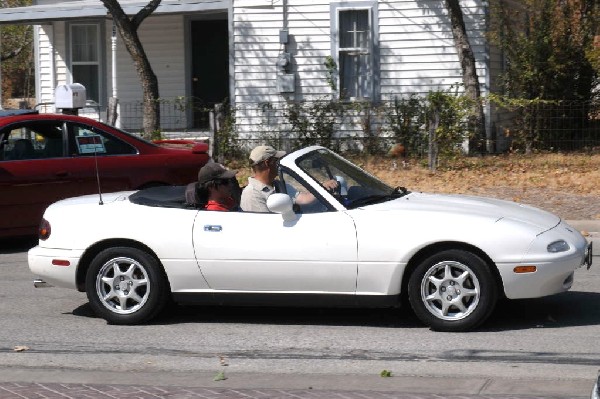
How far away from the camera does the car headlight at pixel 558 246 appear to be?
7574mm

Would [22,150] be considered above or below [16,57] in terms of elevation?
below

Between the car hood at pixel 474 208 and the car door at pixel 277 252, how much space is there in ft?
1.47

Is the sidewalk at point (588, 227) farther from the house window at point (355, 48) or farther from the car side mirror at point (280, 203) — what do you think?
the house window at point (355, 48)

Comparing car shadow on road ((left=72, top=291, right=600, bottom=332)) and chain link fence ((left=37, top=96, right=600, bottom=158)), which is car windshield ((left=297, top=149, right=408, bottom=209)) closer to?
car shadow on road ((left=72, top=291, right=600, bottom=332))

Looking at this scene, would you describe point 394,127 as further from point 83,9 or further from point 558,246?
point 558,246

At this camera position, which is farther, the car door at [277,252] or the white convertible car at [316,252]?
the car door at [277,252]

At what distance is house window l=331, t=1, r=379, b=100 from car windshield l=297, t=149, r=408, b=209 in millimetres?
13041

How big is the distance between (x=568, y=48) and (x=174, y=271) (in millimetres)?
14333

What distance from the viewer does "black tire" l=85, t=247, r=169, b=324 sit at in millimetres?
8117

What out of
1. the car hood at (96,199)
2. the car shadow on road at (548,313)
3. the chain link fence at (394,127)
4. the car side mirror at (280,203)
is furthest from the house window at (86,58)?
the car side mirror at (280,203)

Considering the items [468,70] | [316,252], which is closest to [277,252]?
[316,252]

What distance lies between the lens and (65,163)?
12031 mm

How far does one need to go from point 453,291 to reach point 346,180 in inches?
53.3

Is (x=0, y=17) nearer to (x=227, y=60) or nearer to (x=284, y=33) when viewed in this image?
(x=227, y=60)
